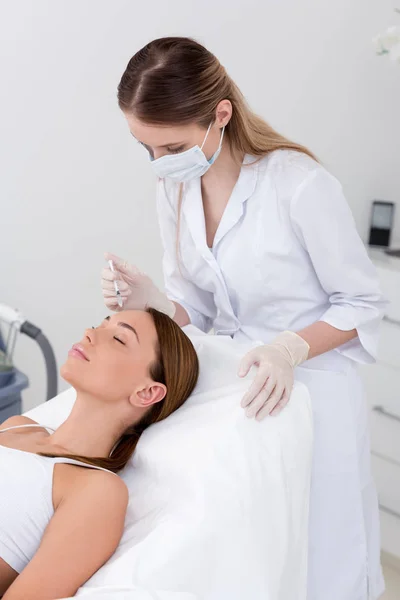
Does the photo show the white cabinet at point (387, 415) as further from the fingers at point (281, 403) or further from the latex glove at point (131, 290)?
the fingers at point (281, 403)

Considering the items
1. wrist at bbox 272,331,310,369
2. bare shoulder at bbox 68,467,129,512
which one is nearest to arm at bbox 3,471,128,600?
bare shoulder at bbox 68,467,129,512

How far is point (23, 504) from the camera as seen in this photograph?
124cm

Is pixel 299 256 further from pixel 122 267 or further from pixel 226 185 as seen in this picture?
pixel 122 267

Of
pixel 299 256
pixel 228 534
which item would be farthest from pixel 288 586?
pixel 299 256

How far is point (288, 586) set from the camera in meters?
1.28

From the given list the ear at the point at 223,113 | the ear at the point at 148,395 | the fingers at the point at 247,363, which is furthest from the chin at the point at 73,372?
the ear at the point at 223,113

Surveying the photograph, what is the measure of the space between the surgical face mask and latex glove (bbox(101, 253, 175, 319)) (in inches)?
8.3

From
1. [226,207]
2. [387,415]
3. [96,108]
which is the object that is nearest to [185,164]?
[226,207]

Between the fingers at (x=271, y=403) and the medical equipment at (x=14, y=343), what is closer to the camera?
the fingers at (x=271, y=403)

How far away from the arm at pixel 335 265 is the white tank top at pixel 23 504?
1.88ft

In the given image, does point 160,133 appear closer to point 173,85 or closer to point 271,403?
point 173,85

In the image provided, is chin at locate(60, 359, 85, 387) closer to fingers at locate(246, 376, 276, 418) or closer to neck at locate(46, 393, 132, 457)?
neck at locate(46, 393, 132, 457)

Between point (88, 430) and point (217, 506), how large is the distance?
35 centimetres

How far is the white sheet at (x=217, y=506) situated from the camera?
1113 mm
